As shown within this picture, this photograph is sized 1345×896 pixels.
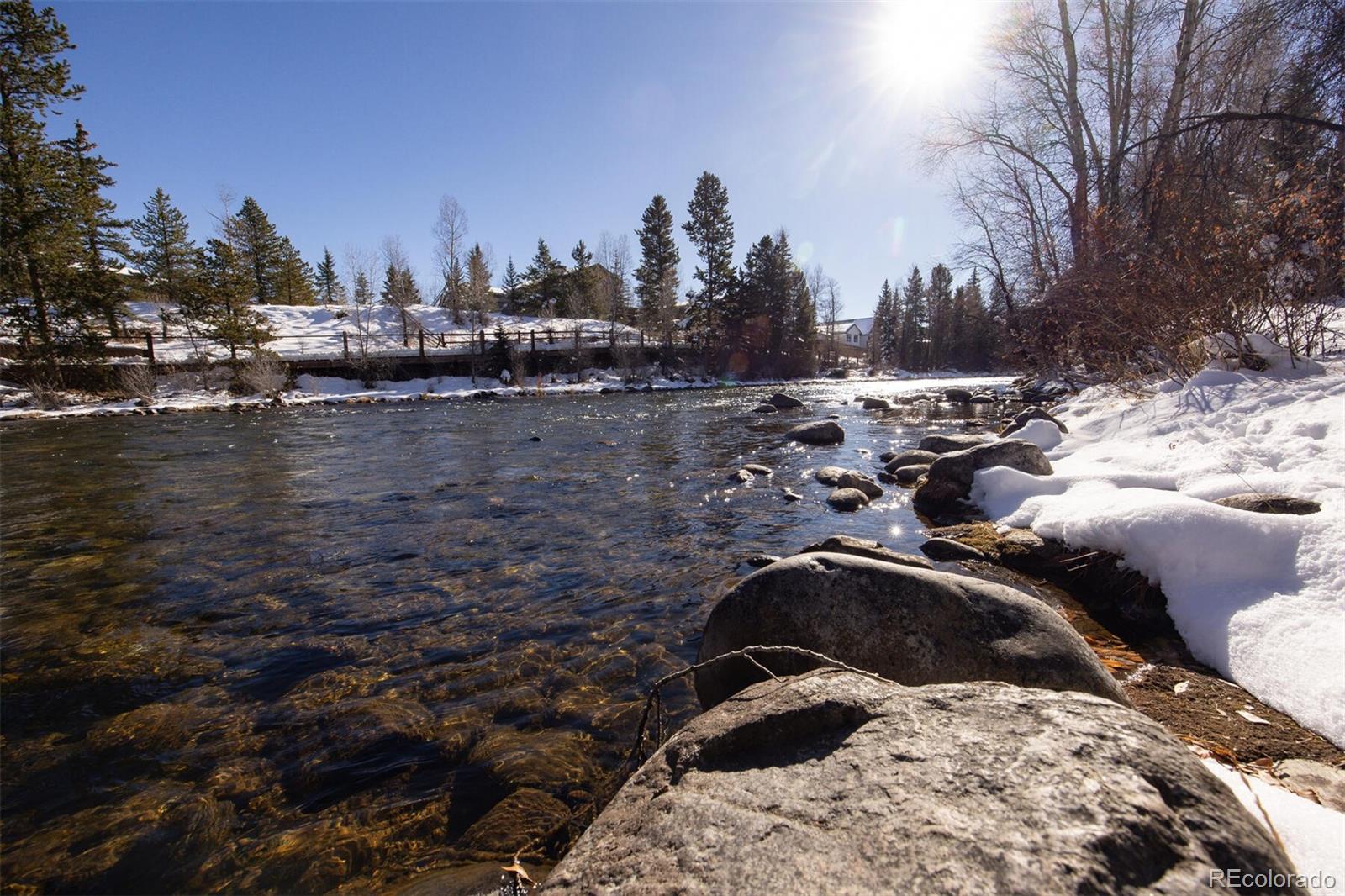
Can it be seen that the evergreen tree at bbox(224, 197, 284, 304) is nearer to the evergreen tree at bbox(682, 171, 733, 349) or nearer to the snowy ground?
the snowy ground

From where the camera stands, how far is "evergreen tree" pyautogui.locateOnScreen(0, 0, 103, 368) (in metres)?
19.0

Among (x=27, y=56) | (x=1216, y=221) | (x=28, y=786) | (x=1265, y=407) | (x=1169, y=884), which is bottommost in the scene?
(x=28, y=786)

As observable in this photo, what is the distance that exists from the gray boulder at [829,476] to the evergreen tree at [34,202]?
2709 centimetres

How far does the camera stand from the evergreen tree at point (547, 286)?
5381 centimetres

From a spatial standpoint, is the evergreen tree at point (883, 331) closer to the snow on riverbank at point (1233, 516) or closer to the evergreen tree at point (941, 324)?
the evergreen tree at point (941, 324)

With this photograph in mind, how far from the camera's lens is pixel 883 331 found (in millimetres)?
71375

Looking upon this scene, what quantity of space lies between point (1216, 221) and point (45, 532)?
14403mm

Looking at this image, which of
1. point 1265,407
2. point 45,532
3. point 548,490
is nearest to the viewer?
point 1265,407

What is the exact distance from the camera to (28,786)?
242 centimetres

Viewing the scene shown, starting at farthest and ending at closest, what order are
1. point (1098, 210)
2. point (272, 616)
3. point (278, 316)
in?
point (278, 316) → point (1098, 210) → point (272, 616)

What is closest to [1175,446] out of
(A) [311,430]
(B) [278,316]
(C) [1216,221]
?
(C) [1216,221]

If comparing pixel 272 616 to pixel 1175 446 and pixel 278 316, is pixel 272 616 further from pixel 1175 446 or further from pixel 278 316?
pixel 278 316

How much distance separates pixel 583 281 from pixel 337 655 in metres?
53.9

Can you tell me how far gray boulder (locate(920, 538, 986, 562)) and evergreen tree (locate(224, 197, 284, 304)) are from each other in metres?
54.9
